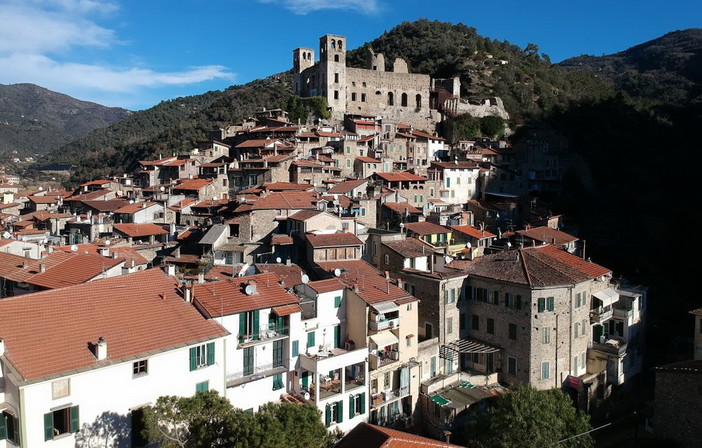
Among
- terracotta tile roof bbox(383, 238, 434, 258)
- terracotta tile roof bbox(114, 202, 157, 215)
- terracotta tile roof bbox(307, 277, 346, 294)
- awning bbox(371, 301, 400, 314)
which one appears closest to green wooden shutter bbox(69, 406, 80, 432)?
terracotta tile roof bbox(307, 277, 346, 294)

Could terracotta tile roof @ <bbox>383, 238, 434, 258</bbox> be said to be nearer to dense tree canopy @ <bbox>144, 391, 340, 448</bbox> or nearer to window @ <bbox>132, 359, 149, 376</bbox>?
dense tree canopy @ <bbox>144, 391, 340, 448</bbox>

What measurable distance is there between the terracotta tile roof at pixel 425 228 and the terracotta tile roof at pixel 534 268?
6.73m

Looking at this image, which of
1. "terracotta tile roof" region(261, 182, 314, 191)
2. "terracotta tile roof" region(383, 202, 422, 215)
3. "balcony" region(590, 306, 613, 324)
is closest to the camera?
"balcony" region(590, 306, 613, 324)

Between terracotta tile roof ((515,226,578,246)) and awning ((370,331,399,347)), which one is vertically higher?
terracotta tile roof ((515,226,578,246))

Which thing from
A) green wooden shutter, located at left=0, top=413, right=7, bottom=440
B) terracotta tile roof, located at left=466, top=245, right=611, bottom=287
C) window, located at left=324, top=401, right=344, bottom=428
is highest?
terracotta tile roof, located at left=466, top=245, right=611, bottom=287

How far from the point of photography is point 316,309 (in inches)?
944

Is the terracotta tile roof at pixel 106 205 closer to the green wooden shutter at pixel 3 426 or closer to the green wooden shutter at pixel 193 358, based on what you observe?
the green wooden shutter at pixel 193 358

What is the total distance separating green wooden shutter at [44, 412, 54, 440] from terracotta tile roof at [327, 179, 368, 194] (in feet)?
102

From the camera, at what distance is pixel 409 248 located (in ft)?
103

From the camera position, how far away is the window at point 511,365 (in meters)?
27.9

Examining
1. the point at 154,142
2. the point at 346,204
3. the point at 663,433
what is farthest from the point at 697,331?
the point at 154,142

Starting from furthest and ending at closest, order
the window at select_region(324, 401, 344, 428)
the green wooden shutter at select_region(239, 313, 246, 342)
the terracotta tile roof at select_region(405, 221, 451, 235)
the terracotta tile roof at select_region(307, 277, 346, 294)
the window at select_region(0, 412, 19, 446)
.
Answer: the terracotta tile roof at select_region(405, 221, 451, 235)
the terracotta tile roof at select_region(307, 277, 346, 294)
the window at select_region(324, 401, 344, 428)
the green wooden shutter at select_region(239, 313, 246, 342)
the window at select_region(0, 412, 19, 446)

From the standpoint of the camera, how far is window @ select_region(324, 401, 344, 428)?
22.8 meters

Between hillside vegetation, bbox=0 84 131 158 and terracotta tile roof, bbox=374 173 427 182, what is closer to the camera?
terracotta tile roof, bbox=374 173 427 182
